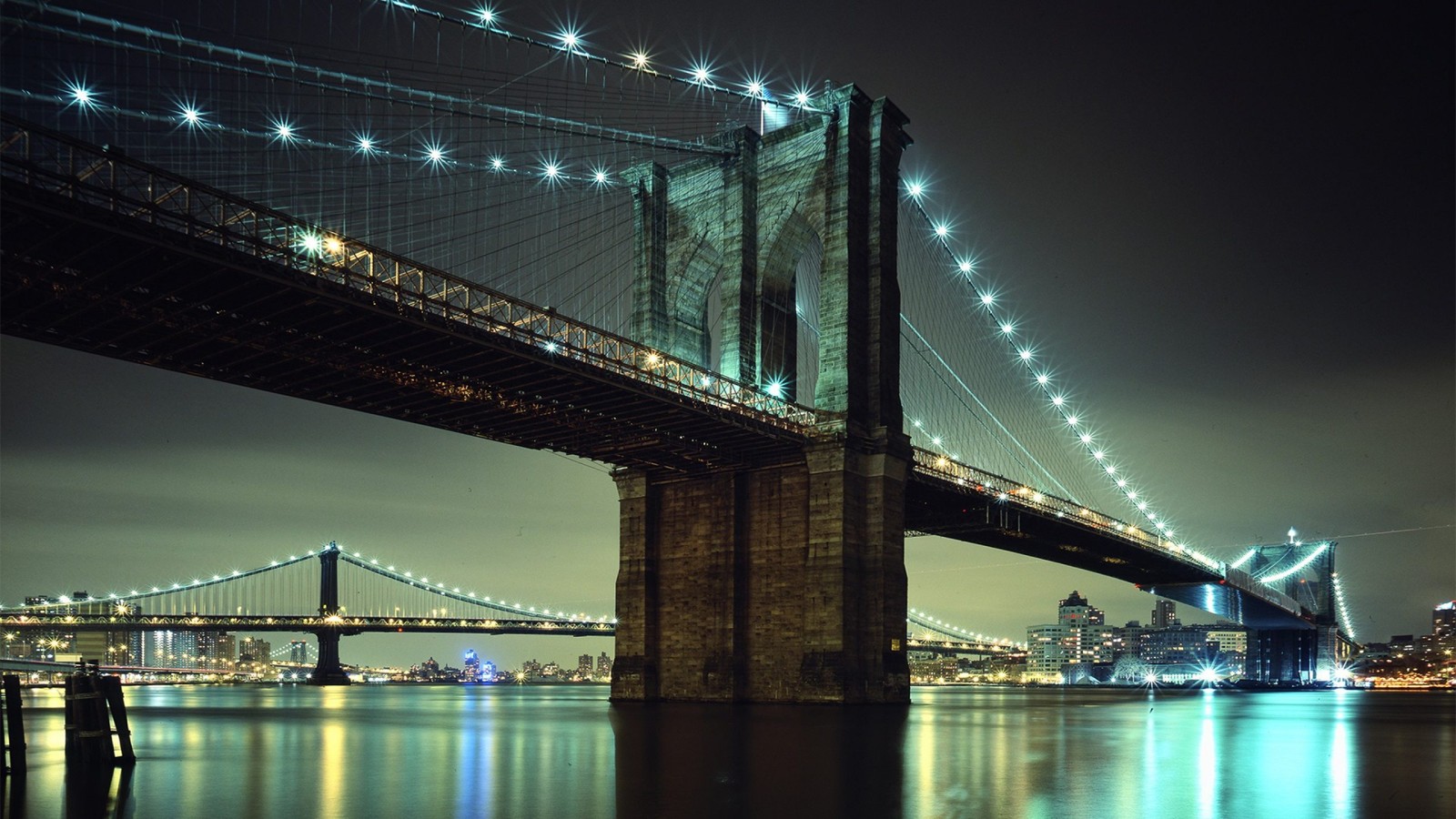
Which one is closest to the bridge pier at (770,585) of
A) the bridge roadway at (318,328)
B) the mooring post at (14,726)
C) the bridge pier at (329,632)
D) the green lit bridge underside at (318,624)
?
Answer: the bridge roadway at (318,328)

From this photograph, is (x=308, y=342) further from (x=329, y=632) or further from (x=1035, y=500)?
(x=329, y=632)

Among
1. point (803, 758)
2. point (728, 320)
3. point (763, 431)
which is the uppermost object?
point (728, 320)

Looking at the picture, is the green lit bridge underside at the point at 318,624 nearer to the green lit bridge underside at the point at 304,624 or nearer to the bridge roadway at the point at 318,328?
the green lit bridge underside at the point at 304,624

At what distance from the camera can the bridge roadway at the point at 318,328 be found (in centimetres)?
2545

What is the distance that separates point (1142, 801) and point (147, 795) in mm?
12557

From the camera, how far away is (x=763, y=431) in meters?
43.8

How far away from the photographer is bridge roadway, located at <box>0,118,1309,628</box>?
25.5 metres

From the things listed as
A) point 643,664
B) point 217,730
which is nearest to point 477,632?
point 643,664

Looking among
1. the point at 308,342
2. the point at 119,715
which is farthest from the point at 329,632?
the point at 119,715

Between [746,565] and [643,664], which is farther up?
[746,565]

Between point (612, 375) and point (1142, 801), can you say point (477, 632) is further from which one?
point (1142, 801)

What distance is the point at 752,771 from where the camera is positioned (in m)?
18.5

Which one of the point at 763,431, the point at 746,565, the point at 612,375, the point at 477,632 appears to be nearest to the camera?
the point at 612,375

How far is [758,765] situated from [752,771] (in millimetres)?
931
